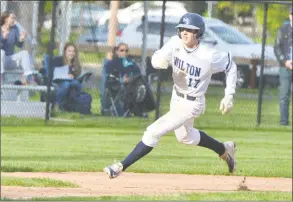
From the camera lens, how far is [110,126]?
19.1m

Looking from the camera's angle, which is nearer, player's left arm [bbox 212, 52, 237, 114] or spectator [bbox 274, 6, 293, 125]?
player's left arm [bbox 212, 52, 237, 114]

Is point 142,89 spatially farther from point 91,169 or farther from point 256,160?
point 91,169

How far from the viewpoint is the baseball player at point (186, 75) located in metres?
11.1

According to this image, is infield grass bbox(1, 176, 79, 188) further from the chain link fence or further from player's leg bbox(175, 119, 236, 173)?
the chain link fence

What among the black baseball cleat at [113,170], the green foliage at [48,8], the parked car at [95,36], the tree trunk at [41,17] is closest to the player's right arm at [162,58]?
the black baseball cleat at [113,170]

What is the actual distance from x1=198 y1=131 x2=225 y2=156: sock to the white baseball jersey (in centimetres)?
67

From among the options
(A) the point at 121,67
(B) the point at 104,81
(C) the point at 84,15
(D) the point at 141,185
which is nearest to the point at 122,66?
(A) the point at 121,67

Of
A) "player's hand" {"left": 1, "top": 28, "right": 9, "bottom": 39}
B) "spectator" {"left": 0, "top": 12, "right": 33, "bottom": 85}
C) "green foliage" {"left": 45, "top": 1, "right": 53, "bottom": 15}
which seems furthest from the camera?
"green foliage" {"left": 45, "top": 1, "right": 53, "bottom": 15}

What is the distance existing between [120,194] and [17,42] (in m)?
9.32

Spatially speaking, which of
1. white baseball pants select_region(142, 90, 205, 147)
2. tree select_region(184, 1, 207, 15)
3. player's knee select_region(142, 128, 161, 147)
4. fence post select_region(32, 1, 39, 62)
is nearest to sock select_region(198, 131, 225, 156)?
white baseball pants select_region(142, 90, 205, 147)

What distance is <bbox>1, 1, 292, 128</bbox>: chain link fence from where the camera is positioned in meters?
19.3

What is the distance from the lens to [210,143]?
12000mm

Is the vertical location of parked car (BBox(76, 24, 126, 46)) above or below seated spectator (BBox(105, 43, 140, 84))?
above

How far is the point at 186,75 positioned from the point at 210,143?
3.42 feet
